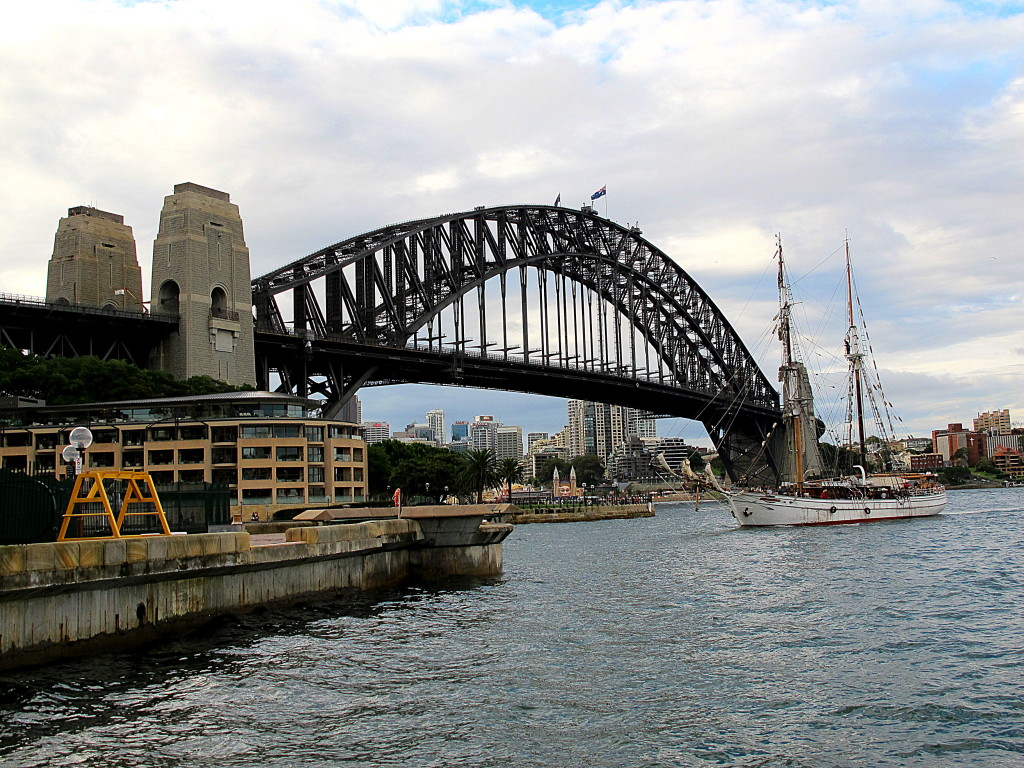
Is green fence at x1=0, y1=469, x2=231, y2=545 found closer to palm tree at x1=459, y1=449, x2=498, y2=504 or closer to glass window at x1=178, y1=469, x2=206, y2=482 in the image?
glass window at x1=178, y1=469, x2=206, y2=482

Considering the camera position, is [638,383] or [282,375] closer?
[282,375]

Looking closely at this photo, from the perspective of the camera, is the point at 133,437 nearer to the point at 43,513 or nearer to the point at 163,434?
the point at 163,434

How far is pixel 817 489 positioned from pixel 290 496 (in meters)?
45.4

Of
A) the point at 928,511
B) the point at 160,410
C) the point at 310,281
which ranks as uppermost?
the point at 310,281

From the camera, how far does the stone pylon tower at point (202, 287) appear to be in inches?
2844

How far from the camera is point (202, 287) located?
72.6 metres

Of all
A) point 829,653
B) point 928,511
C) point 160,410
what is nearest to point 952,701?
point 829,653

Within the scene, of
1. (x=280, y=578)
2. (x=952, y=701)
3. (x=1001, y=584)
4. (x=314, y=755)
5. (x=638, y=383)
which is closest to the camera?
(x=314, y=755)

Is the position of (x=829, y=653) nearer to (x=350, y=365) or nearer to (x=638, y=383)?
(x=350, y=365)

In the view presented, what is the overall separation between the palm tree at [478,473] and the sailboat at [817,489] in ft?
84.4

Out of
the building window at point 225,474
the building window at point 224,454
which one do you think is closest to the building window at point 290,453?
the building window at point 224,454

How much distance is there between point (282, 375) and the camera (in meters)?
85.0

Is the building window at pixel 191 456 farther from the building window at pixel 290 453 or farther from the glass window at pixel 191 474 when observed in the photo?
the building window at pixel 290 453

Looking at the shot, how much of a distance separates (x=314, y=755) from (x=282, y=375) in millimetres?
72977
